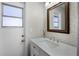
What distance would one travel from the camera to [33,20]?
2676mm

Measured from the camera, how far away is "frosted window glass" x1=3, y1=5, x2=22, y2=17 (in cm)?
209

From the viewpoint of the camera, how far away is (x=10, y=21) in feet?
7.26

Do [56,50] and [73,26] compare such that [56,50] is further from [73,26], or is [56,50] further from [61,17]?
[61,17]

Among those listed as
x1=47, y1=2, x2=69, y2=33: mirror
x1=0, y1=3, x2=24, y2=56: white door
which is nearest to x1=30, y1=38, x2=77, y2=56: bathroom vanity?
x1=47, y1=2, x2=69, y2=33: mirror

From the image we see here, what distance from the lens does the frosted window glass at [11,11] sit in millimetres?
2090

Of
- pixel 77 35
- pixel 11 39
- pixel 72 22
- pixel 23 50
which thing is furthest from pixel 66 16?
pixel 23 50

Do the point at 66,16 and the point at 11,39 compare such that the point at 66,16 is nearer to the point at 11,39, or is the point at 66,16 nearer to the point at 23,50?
the point at 11,39

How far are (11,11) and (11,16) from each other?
0.12 m

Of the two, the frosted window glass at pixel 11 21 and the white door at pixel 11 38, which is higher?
the frosted window glass at pixel 11 21

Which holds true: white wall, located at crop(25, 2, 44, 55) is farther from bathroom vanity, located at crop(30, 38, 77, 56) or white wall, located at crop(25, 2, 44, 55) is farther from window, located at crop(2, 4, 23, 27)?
bathroom vanity, located at crop(30, 38, 77, 56)

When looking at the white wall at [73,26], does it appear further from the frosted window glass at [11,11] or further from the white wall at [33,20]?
the frosted window glass at [11,11]

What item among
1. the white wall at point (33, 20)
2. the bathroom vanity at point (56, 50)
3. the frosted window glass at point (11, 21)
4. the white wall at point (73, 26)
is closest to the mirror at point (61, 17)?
the white wall at point (73, 26)

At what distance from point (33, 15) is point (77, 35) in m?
1.58

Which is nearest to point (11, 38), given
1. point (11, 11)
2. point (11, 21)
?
point (11, 21)
